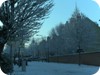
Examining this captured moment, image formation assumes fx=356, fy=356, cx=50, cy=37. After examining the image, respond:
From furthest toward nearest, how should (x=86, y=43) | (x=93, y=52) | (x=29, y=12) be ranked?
(x=86, y=43) → (x=93, y=52) → (x=29, y=12)

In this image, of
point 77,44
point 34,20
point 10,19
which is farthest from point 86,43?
point 10,19

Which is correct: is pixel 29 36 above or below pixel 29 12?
below

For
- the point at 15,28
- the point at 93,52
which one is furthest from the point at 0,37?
the point at 93,52

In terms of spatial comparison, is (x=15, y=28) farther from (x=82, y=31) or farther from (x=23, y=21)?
(x=82, y=31)

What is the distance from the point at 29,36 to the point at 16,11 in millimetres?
1490

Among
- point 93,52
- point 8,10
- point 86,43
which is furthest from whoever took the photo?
point 86,43

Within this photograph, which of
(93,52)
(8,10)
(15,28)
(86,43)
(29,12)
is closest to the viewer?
(15,28)

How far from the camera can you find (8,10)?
11180mm

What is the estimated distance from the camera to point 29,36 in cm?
1259

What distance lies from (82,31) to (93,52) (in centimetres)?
456

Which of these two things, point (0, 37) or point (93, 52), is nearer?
point (0, 37)

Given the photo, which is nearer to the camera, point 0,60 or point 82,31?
point 0,60

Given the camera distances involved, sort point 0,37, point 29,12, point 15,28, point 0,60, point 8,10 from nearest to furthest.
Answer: point 0,60 < point 0,37 < point 15,28 < point 8,10 < point 29,12

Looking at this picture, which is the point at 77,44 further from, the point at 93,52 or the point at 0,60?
the point at 0,60
